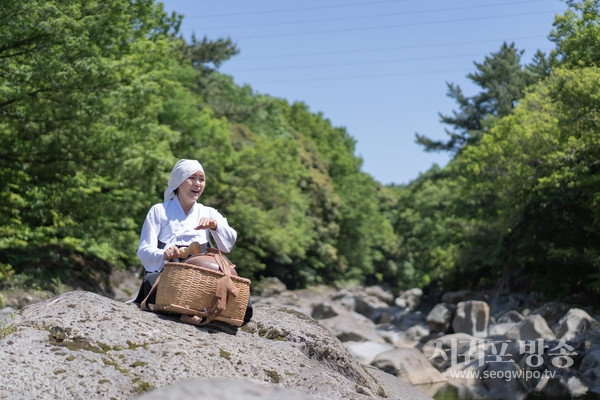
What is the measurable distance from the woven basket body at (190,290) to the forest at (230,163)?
39.4 ft

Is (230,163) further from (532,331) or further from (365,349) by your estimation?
(532,331)

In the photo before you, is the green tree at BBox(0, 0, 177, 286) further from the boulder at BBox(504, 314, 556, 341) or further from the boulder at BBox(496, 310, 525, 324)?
the boulder at BBox(496, 310, 525, 324)

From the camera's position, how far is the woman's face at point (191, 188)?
6.56 m

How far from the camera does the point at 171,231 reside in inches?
256

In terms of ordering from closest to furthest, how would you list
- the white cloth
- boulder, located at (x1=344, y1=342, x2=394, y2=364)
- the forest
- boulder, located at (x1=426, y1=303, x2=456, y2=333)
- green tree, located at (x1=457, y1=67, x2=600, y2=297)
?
the white cloth → the forest → boulder, located at (x1=344, y1=342, x2=394, y2=364) → green tree, located at (x1=457, y1=67, x2=600, y2=297) → boulder, located at (x1=426, y1=303, x2=456, y2=333)

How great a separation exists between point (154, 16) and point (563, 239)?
1705 centimetres

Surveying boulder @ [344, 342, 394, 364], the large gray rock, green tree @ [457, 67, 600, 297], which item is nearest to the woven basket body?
the large gray rock

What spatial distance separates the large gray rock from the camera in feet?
17.1

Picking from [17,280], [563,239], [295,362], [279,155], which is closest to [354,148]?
[279,155]

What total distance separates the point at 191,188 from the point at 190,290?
3.12 feet

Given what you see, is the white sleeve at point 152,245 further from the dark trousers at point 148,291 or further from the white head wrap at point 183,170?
the white head wrap at point 183,170

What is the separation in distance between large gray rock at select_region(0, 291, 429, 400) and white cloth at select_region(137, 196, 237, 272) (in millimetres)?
454

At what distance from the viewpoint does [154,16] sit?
27.7m

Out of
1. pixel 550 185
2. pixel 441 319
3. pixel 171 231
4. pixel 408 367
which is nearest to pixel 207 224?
pixel 171 231
